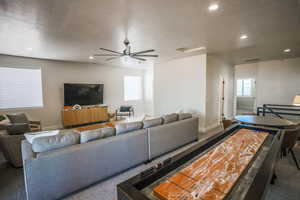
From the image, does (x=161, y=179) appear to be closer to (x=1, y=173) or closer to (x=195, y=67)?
(x=1, y=173)

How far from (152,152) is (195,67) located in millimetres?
3481

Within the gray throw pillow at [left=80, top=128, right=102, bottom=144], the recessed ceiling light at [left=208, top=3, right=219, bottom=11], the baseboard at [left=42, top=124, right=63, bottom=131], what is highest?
the recessed ceiling light at [left=208, top=3, right=219, bottom=11]

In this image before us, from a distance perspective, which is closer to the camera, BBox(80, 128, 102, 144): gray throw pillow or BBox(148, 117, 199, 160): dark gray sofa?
BBox(80, 128, 102, 144): gray throw pillow

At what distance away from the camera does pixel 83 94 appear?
5.96 m

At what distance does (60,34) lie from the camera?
9.78 ft

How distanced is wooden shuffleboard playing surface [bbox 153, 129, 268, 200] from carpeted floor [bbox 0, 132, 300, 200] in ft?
3.96

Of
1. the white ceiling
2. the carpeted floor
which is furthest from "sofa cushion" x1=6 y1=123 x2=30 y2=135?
the white ceiling

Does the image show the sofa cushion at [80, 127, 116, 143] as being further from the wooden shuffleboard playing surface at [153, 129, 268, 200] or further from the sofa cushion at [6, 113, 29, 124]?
the sofa cushion at [6, 113, 29, 124]

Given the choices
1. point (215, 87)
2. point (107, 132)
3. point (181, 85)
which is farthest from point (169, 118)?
point (215, 87)

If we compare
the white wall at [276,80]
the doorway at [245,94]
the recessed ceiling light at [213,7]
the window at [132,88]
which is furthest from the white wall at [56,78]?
the doorway at [245,94]

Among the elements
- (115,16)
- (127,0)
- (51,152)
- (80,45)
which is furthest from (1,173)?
(127,0)

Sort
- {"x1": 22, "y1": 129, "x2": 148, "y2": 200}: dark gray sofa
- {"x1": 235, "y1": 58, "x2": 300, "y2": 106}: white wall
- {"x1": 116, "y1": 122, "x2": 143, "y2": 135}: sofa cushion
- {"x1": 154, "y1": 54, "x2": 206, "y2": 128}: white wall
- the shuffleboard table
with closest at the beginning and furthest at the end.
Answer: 1. the shuffleboard table
2. {"x1": 22, "y1": 129, "x2": 148, "y2": 200}: dark gray sofa
3. {"x1": 116, "y1": 122, "x2": 143, "y2": 135}: sofa cushion
4. {"x1": 154, "y1": 54, "x2": 206, "y2": 128}: white wall
5. {"x1": 235, "y1": 58, "x2": 300, "y2": 106}: white wall

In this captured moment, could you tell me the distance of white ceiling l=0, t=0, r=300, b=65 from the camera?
2.00 metres

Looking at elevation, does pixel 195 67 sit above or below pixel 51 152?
above
